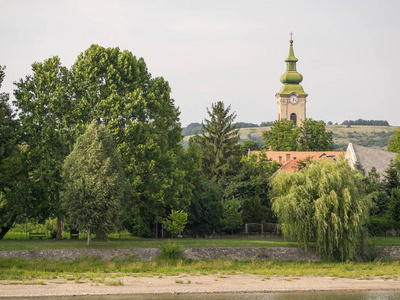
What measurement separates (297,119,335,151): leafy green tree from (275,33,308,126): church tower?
25133 millimetres

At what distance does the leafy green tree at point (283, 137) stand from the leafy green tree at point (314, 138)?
1248 mm

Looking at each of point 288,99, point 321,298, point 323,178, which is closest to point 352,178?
point 323,178

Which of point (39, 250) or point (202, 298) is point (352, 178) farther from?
point (39, 250)

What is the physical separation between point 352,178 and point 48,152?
22.3 m

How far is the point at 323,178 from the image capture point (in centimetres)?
4153

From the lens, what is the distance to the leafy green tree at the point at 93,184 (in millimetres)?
39956

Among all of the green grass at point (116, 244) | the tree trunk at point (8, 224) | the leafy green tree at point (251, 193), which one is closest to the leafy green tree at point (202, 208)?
the leafy green tree at point (251, 193)

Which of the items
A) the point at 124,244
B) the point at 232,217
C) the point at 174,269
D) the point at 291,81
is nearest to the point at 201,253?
the point at 174,269

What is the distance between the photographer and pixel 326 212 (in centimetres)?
4041

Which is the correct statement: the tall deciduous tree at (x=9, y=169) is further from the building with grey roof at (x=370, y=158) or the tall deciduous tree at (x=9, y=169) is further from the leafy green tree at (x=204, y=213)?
the building with grey roof at (x=370, y=158)

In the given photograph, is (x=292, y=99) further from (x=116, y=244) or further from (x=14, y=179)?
(x=116, y=244)

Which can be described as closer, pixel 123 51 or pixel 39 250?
pixel 39 250

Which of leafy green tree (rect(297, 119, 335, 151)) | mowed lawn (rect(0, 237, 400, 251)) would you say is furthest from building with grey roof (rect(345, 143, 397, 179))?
leafy green tree (rect(297, 119, 335, 151))

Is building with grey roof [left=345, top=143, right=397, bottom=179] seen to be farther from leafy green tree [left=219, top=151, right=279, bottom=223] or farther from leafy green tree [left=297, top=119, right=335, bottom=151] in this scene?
leafy green tree [left=297, top=119, right=335, bottom=151]
